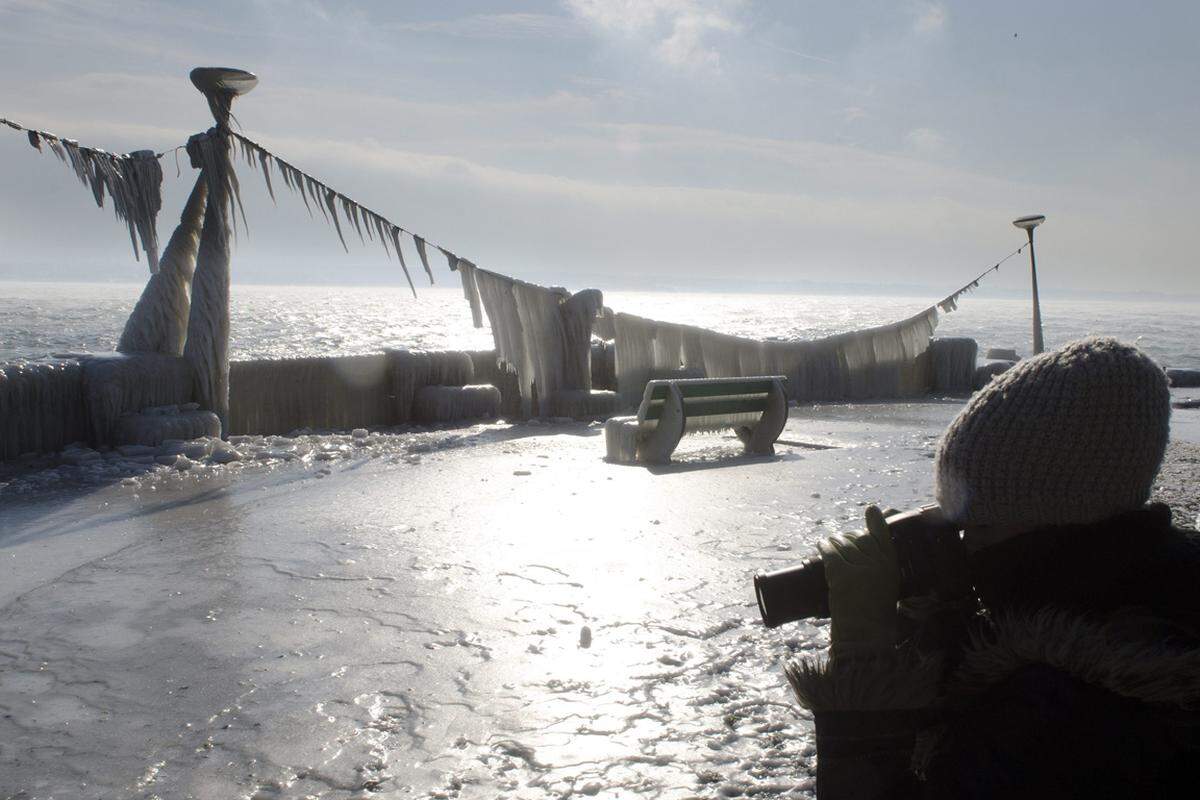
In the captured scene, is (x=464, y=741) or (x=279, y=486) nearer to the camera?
(x=464, y=741)

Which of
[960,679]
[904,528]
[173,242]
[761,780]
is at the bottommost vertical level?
[761,780]

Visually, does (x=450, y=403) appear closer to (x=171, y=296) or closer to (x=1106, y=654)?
(x=171, y=296)

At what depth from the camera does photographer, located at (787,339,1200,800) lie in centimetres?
151

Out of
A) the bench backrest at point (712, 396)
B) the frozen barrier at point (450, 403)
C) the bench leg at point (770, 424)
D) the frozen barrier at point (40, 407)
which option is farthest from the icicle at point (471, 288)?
the frozen barrier at point (40, 407)

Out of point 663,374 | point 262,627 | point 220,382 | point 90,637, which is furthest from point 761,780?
point 663,374

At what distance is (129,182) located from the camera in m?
10.1

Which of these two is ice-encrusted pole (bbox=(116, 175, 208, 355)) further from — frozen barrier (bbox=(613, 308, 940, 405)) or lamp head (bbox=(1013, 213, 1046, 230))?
lamp head (bbox=(1013, 213, 1046, 230))

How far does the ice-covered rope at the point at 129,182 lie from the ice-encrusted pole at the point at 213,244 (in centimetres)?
47

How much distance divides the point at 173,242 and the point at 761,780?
949 cm

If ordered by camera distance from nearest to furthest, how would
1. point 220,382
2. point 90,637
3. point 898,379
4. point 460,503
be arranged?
point 90,637 < point 460,503 < point 220,382 < point 898,379

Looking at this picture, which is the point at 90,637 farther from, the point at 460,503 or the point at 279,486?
the point at 279,486

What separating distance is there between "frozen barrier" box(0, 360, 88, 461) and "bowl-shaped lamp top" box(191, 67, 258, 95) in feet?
10.1

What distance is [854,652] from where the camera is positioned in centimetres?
167

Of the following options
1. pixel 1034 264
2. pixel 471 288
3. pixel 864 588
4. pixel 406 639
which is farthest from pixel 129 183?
pixel 1034 264
